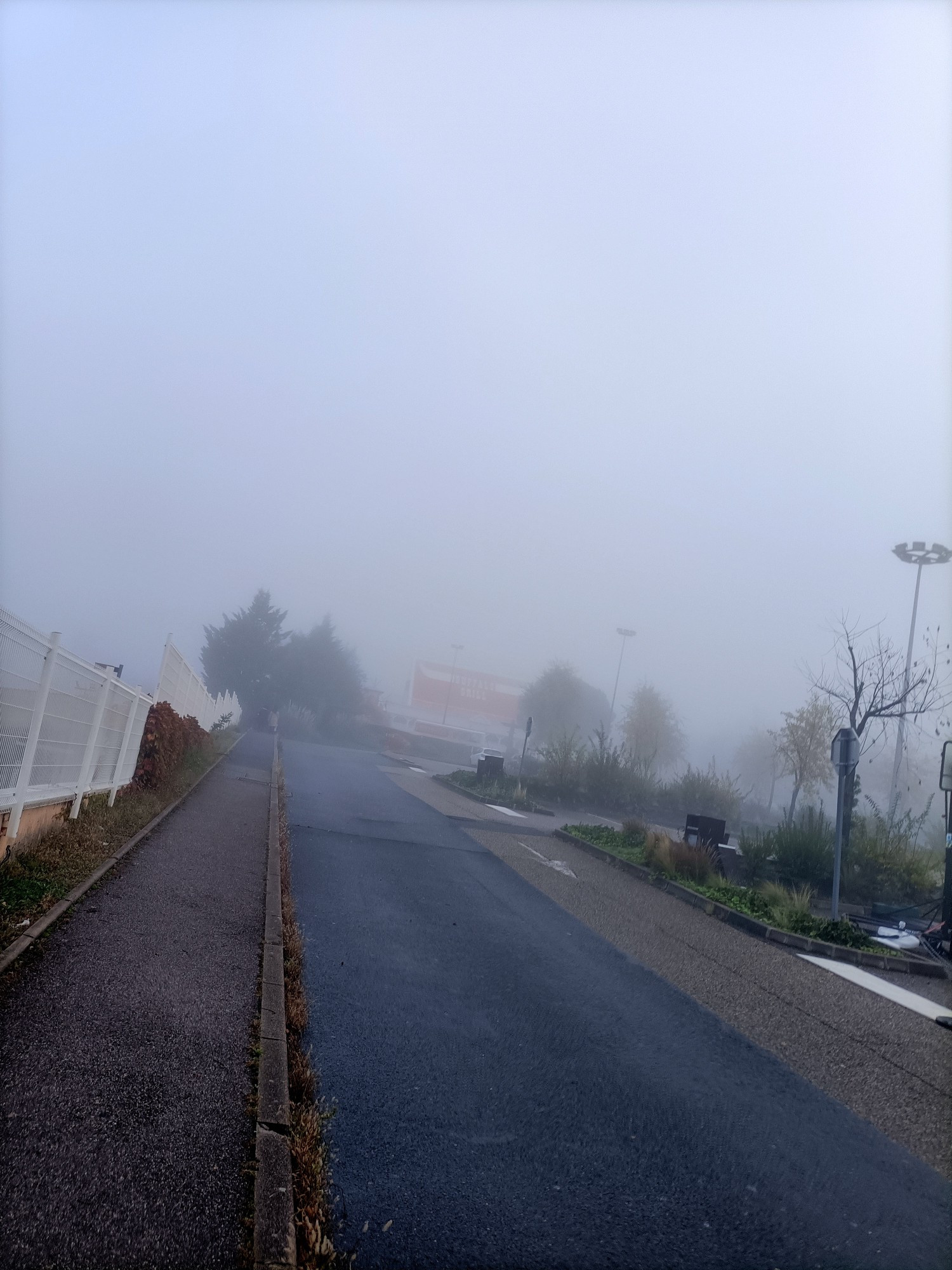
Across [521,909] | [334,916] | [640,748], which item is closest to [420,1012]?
[334,916]

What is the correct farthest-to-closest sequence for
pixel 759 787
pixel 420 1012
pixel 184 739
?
pixel 759 787 → pixel 184 739 → pixel 420 1012

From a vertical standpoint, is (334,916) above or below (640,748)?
below

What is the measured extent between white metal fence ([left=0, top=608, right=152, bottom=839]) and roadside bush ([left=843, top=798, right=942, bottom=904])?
1198cm

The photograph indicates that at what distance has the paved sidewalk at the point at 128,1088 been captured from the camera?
2787mm

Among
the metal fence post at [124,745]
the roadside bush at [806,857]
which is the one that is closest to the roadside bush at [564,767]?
the roadside bush at [806,857]

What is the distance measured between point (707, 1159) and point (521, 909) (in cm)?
592

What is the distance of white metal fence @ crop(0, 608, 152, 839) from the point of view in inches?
252

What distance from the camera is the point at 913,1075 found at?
592 cm

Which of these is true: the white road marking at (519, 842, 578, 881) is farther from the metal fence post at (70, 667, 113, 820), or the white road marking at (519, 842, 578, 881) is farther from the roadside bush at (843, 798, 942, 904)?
the metal fence post at (70, 667, 113, 820)

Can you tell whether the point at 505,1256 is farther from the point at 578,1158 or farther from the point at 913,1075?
the point at 913,1075

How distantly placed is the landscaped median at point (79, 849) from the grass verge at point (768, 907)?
750cm

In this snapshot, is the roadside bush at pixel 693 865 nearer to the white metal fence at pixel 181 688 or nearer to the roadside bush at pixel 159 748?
the roadside bush at pixel 159 748

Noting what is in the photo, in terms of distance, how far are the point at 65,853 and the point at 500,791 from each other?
70.3 ft

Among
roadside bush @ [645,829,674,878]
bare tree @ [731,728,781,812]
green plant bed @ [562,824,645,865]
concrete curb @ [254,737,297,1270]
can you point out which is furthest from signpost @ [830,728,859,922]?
bare tree @ [731,728,781,812]
